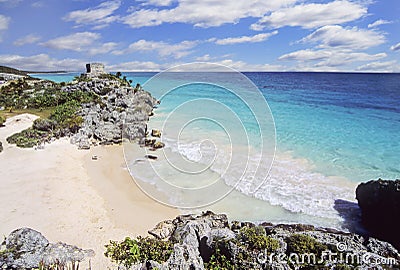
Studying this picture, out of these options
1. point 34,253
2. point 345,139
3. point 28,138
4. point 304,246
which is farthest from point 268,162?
point 28,138

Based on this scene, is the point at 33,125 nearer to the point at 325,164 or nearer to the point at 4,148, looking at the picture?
the point at 4,148

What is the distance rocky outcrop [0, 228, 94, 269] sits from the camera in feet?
23.6

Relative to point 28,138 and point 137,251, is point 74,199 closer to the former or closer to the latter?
point 137,251

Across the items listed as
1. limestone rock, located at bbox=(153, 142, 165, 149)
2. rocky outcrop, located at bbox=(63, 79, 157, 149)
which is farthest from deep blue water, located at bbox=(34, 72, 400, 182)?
limestone rock, located at bbox=(153, 142, 165, 149)

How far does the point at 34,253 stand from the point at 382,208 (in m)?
11.7

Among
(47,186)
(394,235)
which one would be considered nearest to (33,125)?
(47,186)

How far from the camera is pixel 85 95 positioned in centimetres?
3281

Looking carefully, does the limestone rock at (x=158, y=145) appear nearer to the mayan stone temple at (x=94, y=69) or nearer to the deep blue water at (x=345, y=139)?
the deep blue water at (x=345, y=139)

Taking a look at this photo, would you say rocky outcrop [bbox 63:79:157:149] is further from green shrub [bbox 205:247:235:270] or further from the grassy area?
green shrub [bbox 205:247:235:270]

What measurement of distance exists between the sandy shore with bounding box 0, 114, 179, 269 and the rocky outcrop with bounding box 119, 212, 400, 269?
102 inches

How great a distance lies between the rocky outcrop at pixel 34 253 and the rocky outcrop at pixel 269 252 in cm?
207

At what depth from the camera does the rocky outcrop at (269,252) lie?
6.52m

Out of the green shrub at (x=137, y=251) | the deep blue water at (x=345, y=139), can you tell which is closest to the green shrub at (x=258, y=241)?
the green shrub at (x=137, y=251)

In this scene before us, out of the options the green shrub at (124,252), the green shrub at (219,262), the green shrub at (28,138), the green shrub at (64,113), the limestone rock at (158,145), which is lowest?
the green shrub at (124,252)
